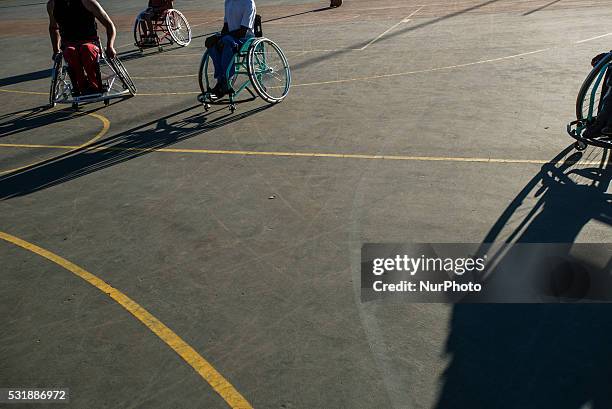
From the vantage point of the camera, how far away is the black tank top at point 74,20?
11484mm

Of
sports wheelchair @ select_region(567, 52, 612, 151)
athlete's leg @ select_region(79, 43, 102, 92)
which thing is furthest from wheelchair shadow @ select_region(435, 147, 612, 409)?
athlete's leg @ select_region(79, 43, 102, 92)

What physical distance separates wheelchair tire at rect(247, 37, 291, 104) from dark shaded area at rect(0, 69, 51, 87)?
6468 mm

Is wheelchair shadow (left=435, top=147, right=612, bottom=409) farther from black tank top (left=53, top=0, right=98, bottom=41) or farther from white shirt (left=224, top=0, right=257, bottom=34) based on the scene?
black tank top (left=53, top=0, right=98, bottom=41)

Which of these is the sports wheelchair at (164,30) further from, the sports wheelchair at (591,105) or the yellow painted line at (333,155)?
the sports wheelchair at (591,105)

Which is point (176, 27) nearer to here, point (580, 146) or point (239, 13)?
point (239, 13)

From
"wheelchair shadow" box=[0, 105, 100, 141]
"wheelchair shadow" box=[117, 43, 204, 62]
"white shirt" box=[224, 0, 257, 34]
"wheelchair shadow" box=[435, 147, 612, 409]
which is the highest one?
"white shirt" box=[224, 0, 257, 34]

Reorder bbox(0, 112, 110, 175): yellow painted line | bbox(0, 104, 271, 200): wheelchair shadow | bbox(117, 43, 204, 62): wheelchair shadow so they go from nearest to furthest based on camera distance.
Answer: bbox(0, 104, 271, 200): wheelchair shadow
bbox(0, 112, 110, 175): yellow painted line
bbox(117, 43, 204, 62): wheelchair shadow

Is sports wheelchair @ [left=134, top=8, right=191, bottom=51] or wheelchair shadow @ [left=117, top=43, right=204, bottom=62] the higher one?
sports wheelchair @ [left=134, top=8, right=191, bottom=51]

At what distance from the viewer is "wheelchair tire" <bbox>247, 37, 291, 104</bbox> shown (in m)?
10.9

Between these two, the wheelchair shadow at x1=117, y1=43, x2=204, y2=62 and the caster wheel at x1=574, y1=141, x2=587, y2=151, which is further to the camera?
the wheelchair shadow at x1=117, y1=43, x2=204, y2=62

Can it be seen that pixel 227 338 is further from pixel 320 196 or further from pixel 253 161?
pixel 253 161

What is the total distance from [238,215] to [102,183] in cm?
239

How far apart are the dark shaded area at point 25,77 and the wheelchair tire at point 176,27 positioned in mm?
3778

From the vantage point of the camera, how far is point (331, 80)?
13.0 metres
